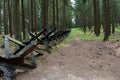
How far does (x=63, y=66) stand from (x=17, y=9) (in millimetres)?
5933

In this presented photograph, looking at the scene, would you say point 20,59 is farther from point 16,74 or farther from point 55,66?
point 55,66

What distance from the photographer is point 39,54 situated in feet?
38.9

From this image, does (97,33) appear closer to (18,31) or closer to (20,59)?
(18,31)

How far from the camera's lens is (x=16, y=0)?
49.3ft

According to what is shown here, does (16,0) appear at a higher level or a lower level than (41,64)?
higher

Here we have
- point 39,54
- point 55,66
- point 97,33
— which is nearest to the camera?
point 55,66

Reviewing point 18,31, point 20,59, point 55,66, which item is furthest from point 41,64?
point 18,31

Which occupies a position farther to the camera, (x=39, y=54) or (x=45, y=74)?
(x=39, y=54)

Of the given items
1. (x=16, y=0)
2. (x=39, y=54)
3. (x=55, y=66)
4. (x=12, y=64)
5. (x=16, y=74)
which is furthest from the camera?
(x=16, y=0)

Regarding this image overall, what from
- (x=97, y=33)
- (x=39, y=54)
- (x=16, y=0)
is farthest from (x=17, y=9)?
(x=97, y=33)

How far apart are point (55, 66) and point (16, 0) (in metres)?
6.09

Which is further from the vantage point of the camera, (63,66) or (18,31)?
(18,31)

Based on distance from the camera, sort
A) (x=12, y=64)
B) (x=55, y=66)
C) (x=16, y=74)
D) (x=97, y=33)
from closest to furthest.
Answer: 1. (x=12, y=64)
2. (x=16, y=74)
3. (x=55, y=66)
4. (x=97, y=33)

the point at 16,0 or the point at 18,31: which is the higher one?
the point at 16,0
